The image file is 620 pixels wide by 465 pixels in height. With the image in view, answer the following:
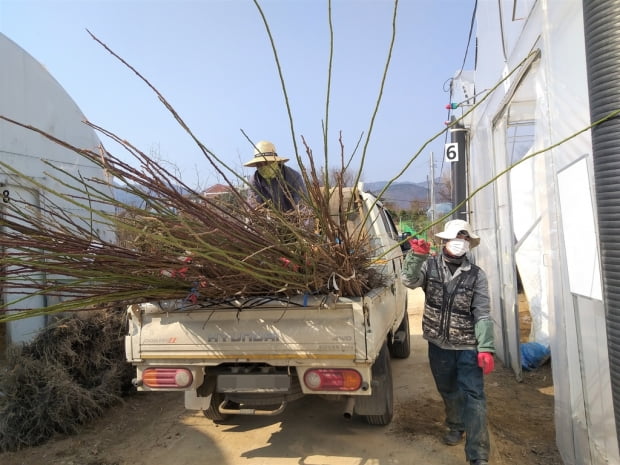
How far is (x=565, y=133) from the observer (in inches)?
112

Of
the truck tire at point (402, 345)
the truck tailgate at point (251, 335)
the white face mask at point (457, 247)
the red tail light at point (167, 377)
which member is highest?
the white face mask at point (457, 247)

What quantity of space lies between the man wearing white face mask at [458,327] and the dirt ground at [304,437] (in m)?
0.31

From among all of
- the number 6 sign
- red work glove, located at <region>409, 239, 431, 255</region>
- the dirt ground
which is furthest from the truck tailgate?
the number 6 sign

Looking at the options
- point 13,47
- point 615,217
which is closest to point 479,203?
point 615,217

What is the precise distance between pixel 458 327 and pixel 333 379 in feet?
3.42

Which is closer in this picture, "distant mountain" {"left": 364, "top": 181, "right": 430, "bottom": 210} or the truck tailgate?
the truck tailgate

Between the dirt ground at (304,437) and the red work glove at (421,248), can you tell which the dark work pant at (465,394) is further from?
the red work glove at (421,248)

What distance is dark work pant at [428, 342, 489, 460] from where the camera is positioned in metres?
3.04

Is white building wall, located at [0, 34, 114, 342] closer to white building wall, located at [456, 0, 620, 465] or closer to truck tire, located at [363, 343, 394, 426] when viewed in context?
truck tire, located at [363, 343, 394, 426]

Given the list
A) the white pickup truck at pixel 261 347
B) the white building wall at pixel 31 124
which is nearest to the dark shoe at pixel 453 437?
the white pickup truck at pixel 261 347

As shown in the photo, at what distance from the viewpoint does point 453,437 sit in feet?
11.3

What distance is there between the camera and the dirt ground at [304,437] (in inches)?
133

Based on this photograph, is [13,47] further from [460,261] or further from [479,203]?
[479,203]

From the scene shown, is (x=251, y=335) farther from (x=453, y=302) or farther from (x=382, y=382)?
(x=453, y=302)
